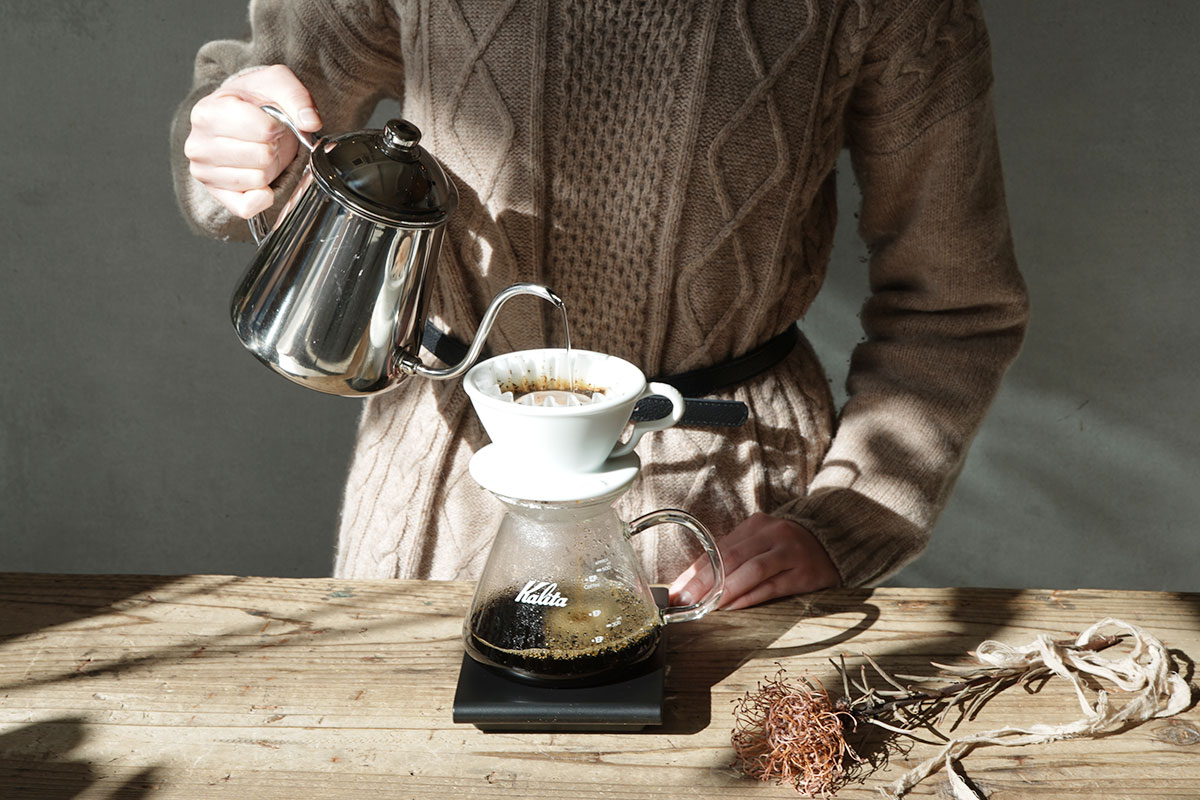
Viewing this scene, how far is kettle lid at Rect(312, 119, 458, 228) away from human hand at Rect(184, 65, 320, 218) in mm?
99

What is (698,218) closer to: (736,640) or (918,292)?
(918,292)

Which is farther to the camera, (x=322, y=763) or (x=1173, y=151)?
(x=1173, y=151)

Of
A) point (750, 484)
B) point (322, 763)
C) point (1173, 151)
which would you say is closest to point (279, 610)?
point (322, 763)

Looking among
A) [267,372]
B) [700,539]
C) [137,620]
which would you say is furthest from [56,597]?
[267,372]

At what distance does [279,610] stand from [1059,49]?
1.43 meters

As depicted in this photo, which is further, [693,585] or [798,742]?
[693,585]

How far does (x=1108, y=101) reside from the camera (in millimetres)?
1569

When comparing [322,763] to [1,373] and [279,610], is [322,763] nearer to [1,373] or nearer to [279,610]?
[279,610]

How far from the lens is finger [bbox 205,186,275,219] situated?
0.79 metres

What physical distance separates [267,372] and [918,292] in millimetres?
1292

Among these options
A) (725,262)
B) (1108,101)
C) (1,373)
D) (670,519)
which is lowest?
(1,373)

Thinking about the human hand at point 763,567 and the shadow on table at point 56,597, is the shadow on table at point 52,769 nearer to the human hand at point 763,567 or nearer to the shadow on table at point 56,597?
the shadow on table at point 56,597

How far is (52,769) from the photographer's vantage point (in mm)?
629

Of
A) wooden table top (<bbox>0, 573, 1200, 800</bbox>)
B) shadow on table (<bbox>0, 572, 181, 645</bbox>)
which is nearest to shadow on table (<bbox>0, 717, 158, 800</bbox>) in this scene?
wooden table top (<bbox>0, 573, 1200, 800</bbox>)
